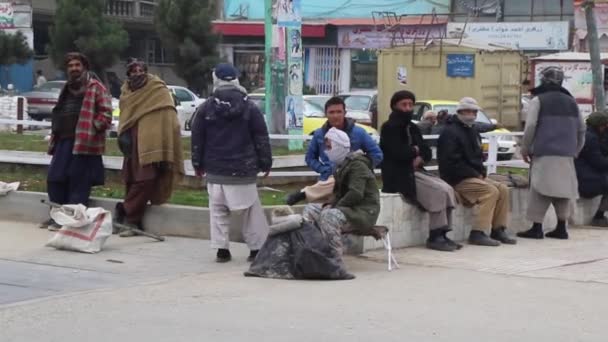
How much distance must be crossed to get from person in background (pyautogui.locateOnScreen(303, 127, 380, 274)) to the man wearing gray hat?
2.90 metres

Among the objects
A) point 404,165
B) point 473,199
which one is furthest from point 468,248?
point 404,165

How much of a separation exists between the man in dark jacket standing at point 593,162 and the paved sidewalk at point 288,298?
2376mm

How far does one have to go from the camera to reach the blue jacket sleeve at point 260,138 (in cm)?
1015

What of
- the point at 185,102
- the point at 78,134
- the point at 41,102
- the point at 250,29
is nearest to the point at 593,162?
the point at 78,134

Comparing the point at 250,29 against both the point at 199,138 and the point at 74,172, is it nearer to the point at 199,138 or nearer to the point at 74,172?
the point at 74,172

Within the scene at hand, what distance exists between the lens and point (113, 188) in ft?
43.8

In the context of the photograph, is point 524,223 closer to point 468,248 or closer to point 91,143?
point 468,248

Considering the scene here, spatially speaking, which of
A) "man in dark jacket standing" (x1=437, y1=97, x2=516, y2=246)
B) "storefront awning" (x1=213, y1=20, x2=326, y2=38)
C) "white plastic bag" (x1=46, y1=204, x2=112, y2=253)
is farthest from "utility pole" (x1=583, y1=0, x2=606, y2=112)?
"storefront awning" (x1=213, y1=20, x2=326, y2=38)

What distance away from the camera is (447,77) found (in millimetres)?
30703

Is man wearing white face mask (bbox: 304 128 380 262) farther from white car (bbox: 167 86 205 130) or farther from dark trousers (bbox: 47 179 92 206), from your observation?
white car (bbox: 167 86 205 130)

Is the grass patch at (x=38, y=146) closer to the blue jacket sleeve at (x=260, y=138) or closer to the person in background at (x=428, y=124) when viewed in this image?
the person in background at (x=428, y=124)

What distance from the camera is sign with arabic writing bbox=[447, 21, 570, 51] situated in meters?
41.5

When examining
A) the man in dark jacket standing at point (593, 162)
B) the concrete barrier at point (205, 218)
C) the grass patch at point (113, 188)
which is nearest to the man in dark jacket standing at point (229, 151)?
the concrete barrier at point (205, 218)

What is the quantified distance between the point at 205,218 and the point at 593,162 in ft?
16.3
